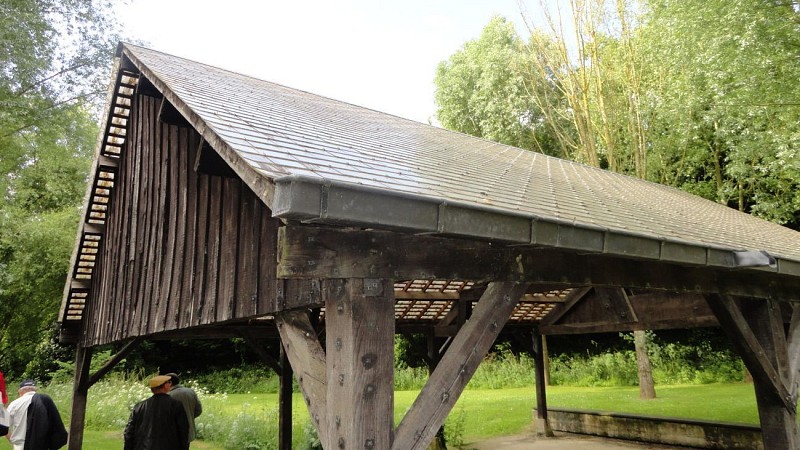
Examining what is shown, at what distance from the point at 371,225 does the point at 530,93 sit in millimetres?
18077

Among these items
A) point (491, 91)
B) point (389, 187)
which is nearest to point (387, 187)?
point (389, 187)

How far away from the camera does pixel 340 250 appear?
8.13ft

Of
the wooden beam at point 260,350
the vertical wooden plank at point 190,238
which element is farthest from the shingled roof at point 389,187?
the wooden beam at point 260,350

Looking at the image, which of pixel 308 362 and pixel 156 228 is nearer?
pixel 308 362

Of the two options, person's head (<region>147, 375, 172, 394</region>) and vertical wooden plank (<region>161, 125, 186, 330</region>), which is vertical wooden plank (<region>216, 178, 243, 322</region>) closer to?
vertical wooden plank (<region>161, 125, 186, 330</region>)

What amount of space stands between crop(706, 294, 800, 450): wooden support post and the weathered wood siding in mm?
3683

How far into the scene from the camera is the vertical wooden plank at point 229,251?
3859 millimetres

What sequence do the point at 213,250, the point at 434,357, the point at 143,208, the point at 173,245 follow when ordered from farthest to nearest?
1. the point at 434,357
2. the point at 143,208
3. the point at 173,245
4. the point at 213,250

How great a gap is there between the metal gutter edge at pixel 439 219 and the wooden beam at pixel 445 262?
0.20 m

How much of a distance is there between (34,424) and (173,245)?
2.76 meters

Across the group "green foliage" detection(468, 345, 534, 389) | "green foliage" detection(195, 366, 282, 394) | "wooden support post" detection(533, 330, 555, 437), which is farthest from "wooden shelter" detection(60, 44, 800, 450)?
"green foliage" detection(195, 366, 282, 394)

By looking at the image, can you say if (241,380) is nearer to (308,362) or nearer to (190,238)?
(190,238)

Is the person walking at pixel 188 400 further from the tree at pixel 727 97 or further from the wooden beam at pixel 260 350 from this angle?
the tree at pixel 727 97

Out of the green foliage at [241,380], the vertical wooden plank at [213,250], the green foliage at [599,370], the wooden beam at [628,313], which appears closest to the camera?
the vertical wooden plank at [213,250]
